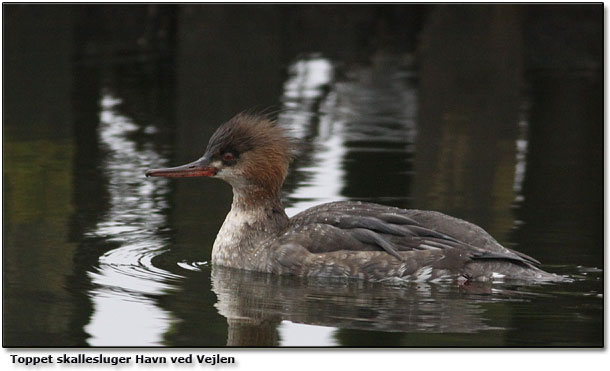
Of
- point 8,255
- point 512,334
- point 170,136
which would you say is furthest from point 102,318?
point 170,136

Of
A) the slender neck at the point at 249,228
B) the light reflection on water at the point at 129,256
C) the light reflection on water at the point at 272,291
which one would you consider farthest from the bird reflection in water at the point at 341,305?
the light reflection on water at the point at 129,256

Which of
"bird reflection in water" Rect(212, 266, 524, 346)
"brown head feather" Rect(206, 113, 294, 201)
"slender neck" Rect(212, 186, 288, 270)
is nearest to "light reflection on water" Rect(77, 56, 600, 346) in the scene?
"bird reflection in water" Rect(212, 266, 524, 346)

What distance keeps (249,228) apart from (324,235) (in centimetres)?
65

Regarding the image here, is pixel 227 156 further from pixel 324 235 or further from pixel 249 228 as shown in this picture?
pixel 324 235

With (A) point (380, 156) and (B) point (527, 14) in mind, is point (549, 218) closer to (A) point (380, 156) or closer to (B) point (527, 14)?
(A) point (380, 156)

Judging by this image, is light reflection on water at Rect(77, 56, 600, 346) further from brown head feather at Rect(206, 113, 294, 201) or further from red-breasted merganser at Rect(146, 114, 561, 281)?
brown head feather at Rect(206, 113, 294, 201)

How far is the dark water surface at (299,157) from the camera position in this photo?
7.07 meters

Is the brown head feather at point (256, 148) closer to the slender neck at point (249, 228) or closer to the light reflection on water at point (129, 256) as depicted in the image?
the slender neck at point (249, 228)

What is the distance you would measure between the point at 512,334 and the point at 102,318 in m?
2.31

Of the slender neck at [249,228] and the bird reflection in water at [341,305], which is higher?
the slender neck at [249,228]

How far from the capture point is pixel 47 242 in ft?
28.8

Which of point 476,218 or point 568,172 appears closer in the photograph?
point 476,218

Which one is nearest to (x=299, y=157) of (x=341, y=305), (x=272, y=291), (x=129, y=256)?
(x=129, y=256)

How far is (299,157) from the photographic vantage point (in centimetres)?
1209
